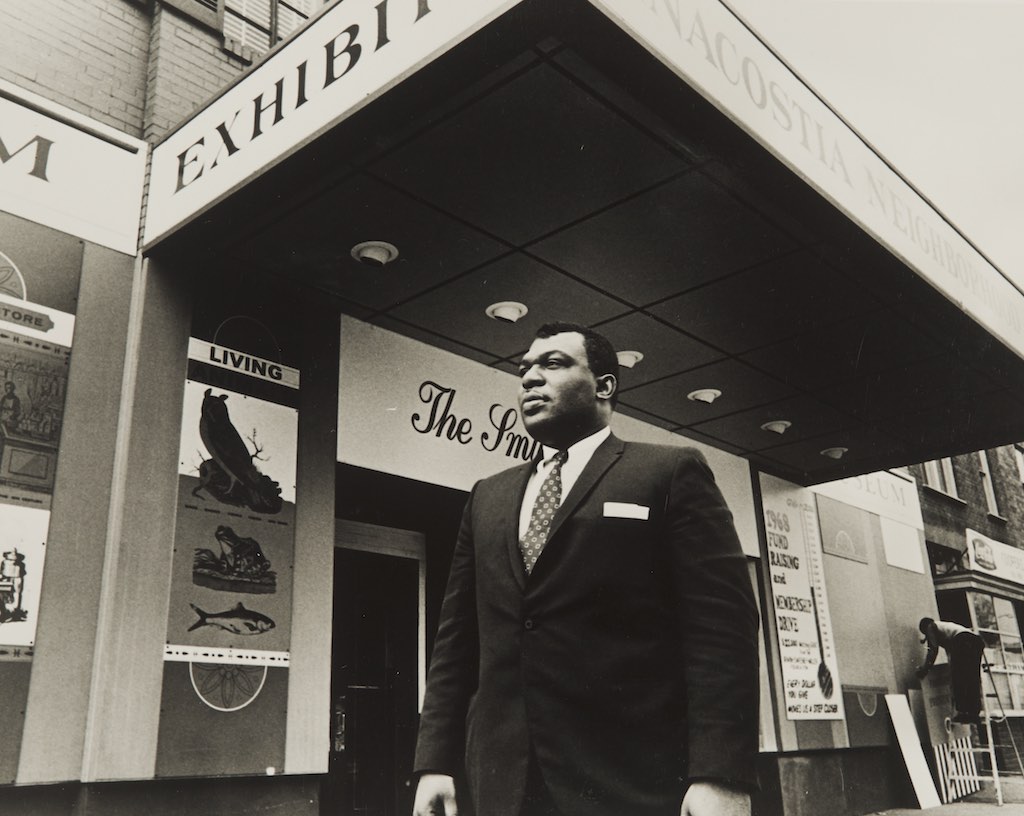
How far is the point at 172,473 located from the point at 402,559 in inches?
100.0

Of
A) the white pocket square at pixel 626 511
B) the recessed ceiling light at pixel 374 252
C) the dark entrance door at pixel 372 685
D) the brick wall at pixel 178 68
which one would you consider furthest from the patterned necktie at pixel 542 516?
the dark entrance door at pixel 372 685

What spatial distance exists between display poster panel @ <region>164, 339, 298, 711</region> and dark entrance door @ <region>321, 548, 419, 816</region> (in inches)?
61.6

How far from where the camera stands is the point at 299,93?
4.29 m

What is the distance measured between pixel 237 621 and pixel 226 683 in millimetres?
311

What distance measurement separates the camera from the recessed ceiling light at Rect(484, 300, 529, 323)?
19.6ft

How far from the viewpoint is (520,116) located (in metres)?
4.07

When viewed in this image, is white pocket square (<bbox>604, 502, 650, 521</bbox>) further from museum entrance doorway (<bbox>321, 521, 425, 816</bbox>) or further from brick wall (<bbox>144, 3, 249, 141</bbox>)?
museum entrance doorway (<bbox>321, 521, 425, 816</bbox>)

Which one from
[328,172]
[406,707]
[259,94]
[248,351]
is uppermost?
[259,94]

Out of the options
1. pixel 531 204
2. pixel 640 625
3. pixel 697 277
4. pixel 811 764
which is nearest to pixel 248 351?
pixel 531 204

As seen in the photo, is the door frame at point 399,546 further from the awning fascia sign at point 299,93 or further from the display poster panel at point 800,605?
the display poster panel at point 800,605

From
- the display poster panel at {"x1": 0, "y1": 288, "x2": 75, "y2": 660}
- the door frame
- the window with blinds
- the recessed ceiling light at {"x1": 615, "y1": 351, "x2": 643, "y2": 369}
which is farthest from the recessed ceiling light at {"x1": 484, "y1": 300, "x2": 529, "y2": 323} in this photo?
the display poster panel at {"x1": 0, "y1": 288, "x2": 75, "y2": 660}

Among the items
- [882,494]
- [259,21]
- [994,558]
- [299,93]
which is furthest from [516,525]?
[994,558]

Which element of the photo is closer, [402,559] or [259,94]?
[259,94]

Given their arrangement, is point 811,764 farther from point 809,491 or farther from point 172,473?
point 172,473
